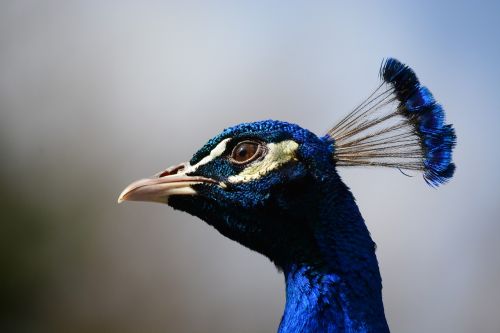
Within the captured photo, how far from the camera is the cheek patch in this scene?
1.49m

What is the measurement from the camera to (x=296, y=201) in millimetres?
1479

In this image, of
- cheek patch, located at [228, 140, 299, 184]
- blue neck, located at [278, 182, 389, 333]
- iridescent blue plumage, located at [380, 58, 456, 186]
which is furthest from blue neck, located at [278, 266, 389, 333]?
iridescent blue plumage, located at [380, 58, 456, 186]

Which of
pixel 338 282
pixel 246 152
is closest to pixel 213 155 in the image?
pixel 246 152

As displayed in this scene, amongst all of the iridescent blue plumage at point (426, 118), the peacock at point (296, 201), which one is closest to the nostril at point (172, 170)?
the peacock at point (296, 201)

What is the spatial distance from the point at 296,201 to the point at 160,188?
255mm

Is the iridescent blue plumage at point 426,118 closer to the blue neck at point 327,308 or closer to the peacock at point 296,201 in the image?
the peacock at point 296,201

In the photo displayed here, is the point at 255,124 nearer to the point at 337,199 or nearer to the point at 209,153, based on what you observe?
the point at 209,153

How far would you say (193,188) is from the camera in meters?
1.51

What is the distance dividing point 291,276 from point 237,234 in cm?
13

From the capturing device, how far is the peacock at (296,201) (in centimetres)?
142

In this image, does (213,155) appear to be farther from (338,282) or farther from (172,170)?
(338,282)

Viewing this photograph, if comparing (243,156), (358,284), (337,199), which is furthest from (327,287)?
(243,156)

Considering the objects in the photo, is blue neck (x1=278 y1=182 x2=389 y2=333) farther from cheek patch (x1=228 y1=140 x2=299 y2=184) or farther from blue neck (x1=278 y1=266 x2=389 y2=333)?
cheek patch (x1=228 y1=140 x2=299 y2=184)

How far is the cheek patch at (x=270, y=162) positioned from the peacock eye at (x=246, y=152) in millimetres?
15
